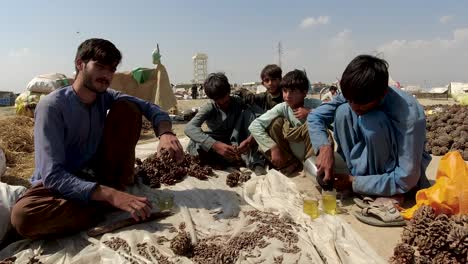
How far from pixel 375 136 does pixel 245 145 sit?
5.59ft

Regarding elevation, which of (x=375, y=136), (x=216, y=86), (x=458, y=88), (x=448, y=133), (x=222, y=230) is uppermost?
(x=216, y=86)

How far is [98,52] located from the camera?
9.73 feet

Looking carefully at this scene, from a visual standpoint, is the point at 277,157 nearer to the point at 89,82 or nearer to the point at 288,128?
the point at 288,128

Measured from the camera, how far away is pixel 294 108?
14.2ft

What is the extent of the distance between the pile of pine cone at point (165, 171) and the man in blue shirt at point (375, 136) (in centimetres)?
138

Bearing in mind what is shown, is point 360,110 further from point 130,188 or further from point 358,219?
point 130,188

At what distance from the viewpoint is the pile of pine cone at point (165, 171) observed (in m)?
3.85

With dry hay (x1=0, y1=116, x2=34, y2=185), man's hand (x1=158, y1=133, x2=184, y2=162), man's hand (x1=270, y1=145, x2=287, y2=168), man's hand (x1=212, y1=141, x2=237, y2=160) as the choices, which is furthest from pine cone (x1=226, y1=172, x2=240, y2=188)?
dry hay (x1=0, y1=116, x2=34, y2=185)

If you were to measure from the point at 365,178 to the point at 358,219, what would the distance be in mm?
386

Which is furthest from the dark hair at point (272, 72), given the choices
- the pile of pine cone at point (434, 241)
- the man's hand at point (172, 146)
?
the pile of pine cone at point (434, 241)

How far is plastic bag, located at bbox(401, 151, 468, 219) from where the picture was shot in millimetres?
2562

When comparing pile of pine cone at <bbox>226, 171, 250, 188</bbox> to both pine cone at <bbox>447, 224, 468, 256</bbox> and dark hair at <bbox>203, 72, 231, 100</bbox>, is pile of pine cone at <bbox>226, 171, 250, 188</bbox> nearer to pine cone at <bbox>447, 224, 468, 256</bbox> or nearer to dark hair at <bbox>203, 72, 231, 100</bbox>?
dark hair at <bbox>203, 72, 231, 100</bbox>

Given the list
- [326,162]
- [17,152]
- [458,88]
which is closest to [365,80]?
[326,162]

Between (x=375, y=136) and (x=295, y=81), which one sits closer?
(x=375, y=136)
